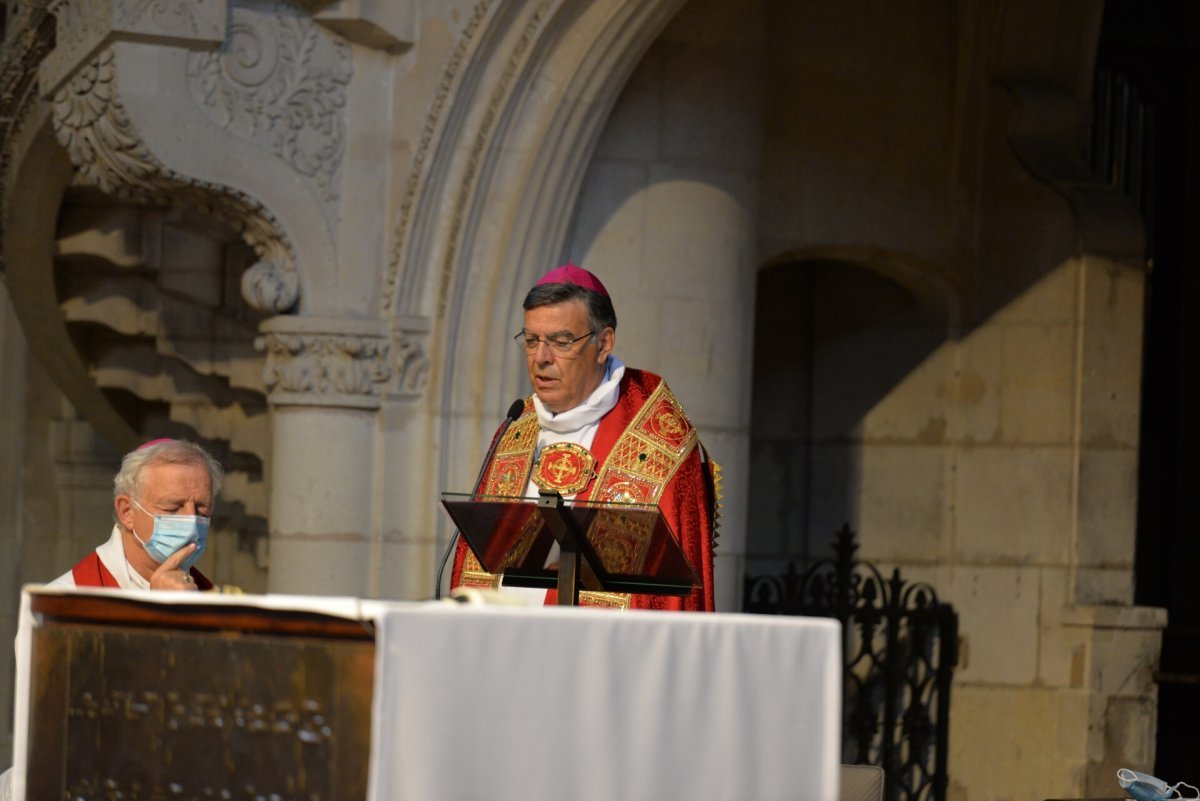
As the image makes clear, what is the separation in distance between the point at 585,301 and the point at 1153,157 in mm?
5152

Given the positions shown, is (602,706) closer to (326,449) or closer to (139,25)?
(326,449)

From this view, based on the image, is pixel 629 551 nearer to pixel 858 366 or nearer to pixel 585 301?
pixel 585 301

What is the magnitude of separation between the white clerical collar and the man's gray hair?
2.65 ft

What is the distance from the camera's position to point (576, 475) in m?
4.84

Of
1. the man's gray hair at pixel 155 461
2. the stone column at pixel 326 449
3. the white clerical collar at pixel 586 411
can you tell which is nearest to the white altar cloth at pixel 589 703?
the man's gray hair at pixel 155 461

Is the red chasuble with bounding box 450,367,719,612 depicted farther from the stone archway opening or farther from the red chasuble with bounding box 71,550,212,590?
the stone archway opening

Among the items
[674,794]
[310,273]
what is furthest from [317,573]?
[674,794]

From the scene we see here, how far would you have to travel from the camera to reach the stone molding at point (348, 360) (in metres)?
6.80

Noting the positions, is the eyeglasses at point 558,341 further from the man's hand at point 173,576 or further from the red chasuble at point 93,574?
the red chasuble at point 93,574

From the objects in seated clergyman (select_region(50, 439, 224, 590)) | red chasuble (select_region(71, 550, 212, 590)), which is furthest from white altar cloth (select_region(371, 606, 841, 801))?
red chasuble (select_region(71, 550, 212, 590))

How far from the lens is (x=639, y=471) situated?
484 cm

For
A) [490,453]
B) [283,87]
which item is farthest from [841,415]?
[490,453]

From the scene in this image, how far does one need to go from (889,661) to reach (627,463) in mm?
3690

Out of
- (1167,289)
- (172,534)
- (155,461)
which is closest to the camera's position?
(172,534)
